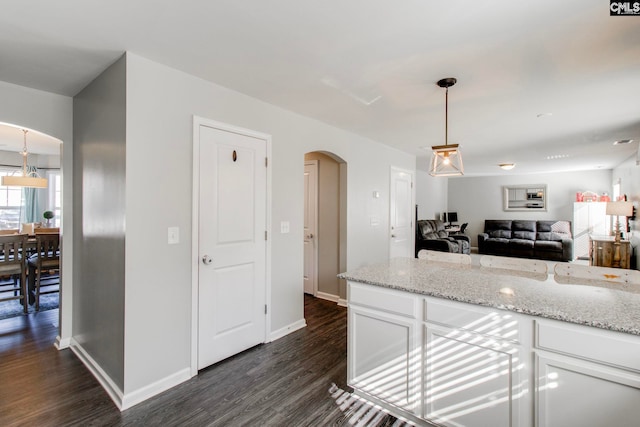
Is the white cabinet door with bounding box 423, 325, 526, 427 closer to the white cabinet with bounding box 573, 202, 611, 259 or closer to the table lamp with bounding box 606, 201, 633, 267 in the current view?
the table lamp with bounding box 606, 201, 633, 267

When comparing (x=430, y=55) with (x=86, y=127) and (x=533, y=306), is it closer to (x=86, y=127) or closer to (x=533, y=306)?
(x=533, y=306)

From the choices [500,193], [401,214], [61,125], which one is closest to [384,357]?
[61,125]

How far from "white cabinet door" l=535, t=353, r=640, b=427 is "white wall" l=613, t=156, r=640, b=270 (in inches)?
206

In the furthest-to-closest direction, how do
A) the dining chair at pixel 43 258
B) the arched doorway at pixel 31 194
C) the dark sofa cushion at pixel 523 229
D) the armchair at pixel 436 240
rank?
1. the dark sofa cushion at pixel 523 229
2. the armchair at pixel 436 240
3. the arched doorway at pixel 31 194
4. the dining chair at pixel 43 258

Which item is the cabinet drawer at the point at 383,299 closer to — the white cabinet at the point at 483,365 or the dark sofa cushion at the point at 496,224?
Answer: the white cabinet at the point at 483,365

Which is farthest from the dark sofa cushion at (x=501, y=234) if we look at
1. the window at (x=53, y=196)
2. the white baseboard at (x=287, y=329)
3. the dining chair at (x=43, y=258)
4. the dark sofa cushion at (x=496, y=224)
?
the window at (x=53, y=196)

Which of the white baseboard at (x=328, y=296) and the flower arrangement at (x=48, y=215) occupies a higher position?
the flower arrangement at (x=48, y=215)

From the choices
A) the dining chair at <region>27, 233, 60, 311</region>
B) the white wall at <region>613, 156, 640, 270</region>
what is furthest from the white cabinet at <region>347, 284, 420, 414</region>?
the white wall at <region>613, 156, 640, 270</region>

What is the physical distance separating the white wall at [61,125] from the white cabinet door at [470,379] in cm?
322

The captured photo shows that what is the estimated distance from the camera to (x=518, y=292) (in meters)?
1.80

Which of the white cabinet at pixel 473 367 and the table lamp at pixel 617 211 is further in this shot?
the table lamp at pixel 617 211

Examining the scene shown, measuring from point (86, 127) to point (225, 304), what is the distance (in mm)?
1957

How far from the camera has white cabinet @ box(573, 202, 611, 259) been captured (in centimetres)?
785

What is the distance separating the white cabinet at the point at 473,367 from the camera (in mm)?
1591
